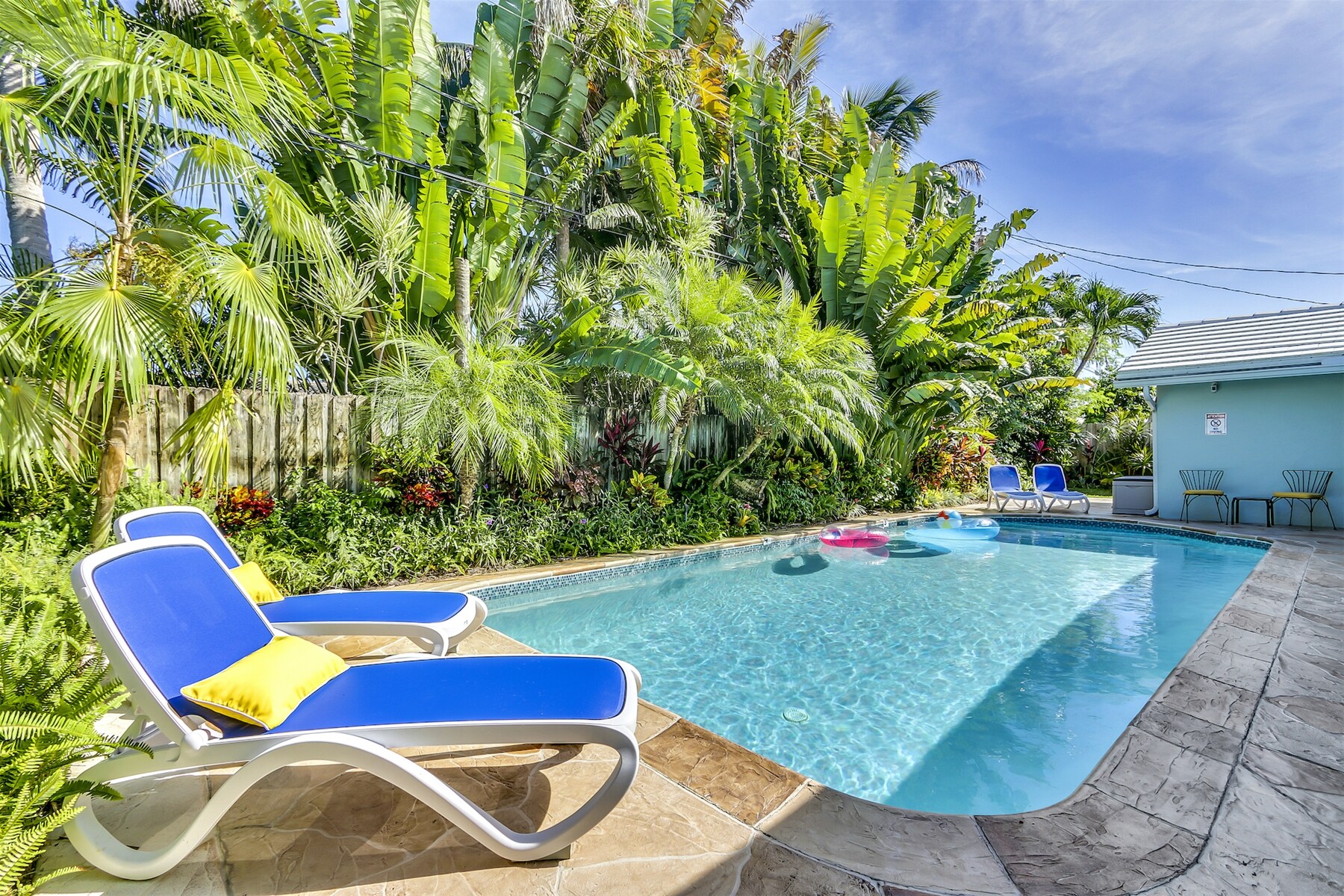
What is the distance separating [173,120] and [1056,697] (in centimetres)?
691

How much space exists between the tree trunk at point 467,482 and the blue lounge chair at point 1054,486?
11.8 meters

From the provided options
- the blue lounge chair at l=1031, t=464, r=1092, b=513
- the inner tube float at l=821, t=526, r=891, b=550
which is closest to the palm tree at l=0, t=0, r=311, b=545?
the inner tube float at l=821, t=526, r=891, b=550

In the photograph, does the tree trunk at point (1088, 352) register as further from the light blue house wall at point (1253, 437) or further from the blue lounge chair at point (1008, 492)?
the blue lounge chair at point (1008, 492)

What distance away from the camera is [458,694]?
7.34 ft

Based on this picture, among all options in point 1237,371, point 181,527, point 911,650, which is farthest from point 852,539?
point 181,527

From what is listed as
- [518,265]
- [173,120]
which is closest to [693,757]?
[173,120]

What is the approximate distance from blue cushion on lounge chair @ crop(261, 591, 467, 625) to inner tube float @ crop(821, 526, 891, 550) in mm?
6960

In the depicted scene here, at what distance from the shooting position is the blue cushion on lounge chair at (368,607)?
335 cm

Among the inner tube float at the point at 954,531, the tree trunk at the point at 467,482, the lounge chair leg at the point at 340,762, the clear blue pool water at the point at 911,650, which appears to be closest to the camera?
the lounge chair leg at the point at 340,762

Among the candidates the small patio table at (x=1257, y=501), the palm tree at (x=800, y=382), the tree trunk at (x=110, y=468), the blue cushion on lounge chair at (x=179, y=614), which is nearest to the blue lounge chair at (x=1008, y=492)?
the small patio table at (x=1257, y=501)

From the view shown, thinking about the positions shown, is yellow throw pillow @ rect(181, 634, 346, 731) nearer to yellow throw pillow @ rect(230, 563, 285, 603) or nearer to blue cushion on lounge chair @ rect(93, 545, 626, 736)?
blue cushion on lounge chair @ rect(93, 545, 626, 736)

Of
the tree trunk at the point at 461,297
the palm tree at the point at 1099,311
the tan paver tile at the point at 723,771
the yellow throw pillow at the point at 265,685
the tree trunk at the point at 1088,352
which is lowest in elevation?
the tan paver tile at the point at 723,771

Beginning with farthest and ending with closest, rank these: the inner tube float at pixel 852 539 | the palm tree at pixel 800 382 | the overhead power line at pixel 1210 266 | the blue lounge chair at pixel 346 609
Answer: the overhead power line at pixel 1210 266 < the inner tube float at pixel 852 539 < the palm tree at pixel 800 382 < the blue lounge chair at pixel 346 609

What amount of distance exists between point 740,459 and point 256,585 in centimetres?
742
